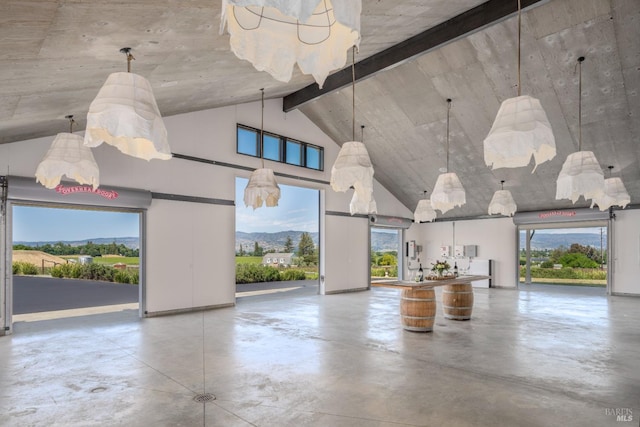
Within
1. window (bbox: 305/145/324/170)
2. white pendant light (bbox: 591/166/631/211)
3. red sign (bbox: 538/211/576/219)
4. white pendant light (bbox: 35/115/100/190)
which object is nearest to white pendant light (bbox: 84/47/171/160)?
white pendant light (bbox: 35/115/100/190)

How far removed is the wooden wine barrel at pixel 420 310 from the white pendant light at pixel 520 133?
3452 mm

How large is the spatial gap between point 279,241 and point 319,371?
15025 millimetres

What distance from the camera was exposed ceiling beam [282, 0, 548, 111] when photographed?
666 centimetres

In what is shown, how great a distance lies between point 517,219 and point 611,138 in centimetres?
544

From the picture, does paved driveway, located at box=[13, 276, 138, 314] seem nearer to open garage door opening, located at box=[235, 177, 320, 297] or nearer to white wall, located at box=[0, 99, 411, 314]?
white wall, located at box=[0, 99, 411, 314]

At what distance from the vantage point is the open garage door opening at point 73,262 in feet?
32.5

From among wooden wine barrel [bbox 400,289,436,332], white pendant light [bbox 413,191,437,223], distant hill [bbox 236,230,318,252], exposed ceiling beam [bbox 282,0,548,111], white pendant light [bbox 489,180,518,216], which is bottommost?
wooden wine barrel [bbox 400,289,436,332]

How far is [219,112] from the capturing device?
1038 centimetres

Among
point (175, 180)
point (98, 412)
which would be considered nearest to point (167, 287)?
point (175, 180)

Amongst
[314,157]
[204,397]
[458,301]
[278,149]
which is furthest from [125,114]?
[314,157]

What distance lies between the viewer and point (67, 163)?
16.7 ft

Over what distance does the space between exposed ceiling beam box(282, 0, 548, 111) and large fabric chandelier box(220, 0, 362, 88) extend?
571 centimetres

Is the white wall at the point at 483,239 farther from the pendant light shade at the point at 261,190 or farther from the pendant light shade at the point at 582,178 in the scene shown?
the pendant light shade at the point at 261,190

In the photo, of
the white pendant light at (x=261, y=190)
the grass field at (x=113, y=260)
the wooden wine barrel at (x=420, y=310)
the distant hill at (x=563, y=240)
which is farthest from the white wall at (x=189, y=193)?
the distant hill at (x=563, y=240)
